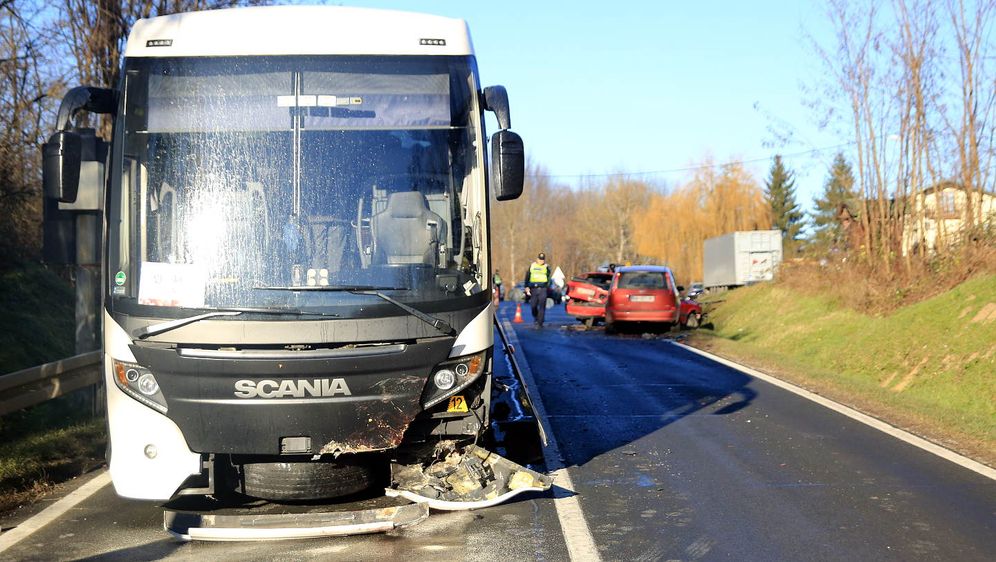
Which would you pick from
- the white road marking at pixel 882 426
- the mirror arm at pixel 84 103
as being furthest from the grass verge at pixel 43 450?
the white road marking at pixel 882 426

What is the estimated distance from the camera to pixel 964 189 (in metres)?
19.3

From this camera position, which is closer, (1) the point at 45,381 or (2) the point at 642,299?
(1) the point at 45,381

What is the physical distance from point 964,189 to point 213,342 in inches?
662

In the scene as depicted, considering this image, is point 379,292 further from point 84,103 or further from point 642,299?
point 642,299

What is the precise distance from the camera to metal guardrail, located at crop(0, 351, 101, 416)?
8.71 meters

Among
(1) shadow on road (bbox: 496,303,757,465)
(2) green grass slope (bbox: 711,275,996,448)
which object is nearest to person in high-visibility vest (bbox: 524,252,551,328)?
(1) shadow on road (bbox: 496,303,757,465)

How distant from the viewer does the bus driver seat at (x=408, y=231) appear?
21.6 feet

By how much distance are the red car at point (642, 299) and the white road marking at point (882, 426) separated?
7085mm

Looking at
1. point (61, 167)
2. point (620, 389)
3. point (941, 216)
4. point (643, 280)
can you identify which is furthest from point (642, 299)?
point (61, 167)

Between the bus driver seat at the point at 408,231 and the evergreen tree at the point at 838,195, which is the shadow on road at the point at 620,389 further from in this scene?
the evergreen tree at the point at 838,195

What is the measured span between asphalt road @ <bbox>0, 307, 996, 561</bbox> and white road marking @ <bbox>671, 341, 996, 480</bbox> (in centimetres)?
15

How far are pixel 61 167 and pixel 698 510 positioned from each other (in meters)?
4.69

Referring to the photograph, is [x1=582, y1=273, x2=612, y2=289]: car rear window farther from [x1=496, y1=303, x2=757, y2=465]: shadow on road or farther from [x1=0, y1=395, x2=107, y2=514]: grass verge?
[x1=0, y1=395, x2=107, y2=514]: grass verge

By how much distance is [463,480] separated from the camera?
6.95 meters
